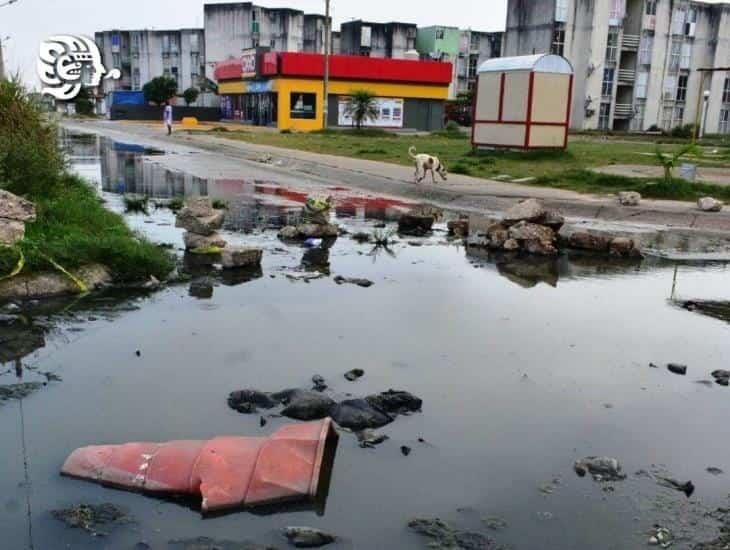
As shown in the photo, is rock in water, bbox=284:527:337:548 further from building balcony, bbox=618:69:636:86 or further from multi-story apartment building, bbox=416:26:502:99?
multi-story apartment building, bbox=416:26:502:99

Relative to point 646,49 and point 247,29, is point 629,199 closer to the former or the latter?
point 646,49

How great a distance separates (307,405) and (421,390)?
0.93 m

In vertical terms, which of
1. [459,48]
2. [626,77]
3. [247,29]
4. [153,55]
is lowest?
[626,77]

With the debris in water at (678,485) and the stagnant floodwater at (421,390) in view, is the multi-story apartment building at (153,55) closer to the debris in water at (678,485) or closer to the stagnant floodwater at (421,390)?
the stagnant floodwater at (421,390)

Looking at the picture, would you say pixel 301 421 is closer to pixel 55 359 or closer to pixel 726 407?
pixel 55 359

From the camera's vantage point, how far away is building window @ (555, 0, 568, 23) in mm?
58812

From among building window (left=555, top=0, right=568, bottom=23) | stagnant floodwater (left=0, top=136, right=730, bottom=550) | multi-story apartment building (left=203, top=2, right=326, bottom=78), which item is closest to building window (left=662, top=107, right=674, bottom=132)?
building window (left=555, top=0, right=568, bottom=23)

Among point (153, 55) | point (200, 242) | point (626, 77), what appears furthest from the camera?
point (153, 55)

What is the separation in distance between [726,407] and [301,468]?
10.3ft

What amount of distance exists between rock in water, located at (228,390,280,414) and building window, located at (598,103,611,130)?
61621 mm

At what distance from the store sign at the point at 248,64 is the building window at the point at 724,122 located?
132 ft

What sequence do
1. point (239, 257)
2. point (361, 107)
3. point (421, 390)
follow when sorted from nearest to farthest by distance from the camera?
point (421, 390)
point (239, 257)
point (361, 107)

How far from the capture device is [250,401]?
5.08 metres

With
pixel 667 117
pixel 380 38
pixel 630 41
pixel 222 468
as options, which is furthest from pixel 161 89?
pixel 222 468
